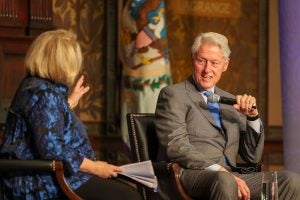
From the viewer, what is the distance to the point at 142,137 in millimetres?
3932

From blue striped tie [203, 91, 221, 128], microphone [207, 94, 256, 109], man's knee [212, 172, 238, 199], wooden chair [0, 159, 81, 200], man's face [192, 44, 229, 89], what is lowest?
man's knee [212, 172, 238, 199]

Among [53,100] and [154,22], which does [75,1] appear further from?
[53,100]

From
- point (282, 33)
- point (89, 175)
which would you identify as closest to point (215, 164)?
point (89, 175)

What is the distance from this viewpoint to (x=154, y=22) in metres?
5.34

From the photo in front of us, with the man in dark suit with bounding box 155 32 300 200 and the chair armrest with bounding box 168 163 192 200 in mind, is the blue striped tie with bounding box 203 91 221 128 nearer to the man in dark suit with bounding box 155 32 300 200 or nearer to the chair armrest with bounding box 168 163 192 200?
the man in dark suit with bounding box 155 32 300 200

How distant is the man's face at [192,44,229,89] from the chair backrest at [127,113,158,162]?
36cm

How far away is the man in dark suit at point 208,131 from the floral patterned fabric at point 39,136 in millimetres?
656

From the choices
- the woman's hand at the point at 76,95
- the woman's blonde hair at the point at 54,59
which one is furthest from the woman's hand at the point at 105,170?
the woman's hand at the point at 76,95

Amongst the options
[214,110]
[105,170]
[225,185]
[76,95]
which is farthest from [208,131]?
[105,170]

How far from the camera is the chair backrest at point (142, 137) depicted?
12.8 feet

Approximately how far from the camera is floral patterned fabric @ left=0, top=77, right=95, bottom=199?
3146 mm

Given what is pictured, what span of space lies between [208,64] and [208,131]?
1.16ft

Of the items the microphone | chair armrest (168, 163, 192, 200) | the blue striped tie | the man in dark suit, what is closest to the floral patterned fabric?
chair armrest (168, 163, 192, 200)

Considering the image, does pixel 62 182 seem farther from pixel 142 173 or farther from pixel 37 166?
pixel 142 173
